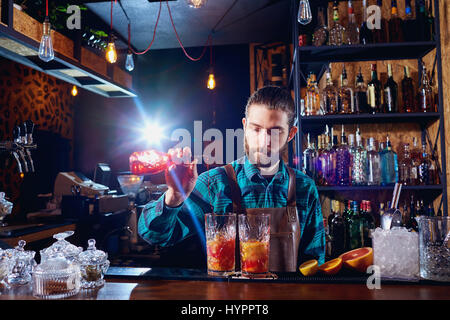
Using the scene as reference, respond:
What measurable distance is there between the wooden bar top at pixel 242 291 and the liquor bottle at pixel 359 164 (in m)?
1.67

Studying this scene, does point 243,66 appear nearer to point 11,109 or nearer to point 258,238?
point 11,109

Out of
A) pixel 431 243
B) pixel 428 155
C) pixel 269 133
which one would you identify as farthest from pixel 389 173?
pixel 431 243

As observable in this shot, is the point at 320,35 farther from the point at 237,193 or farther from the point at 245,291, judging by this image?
the point at 245,291

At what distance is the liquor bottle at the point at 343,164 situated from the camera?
260 cm

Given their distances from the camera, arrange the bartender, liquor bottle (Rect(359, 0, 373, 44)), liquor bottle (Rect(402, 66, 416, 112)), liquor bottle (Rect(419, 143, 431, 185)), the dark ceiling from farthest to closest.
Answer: the dark ceiling, liquor bottle (Rect(359, 0, 373, 44)), liquor bottle (Rect(402, 66, 416, 112)), liquor bottle (Rect(419, 143, 431, 185)), the bartender

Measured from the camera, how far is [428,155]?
8.94 ft

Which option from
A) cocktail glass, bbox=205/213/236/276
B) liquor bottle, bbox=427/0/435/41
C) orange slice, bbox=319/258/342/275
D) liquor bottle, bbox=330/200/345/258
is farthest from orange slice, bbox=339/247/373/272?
liquor bottle, bbox=427/0/435/41

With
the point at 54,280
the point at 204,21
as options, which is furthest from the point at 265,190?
the point at 204,21

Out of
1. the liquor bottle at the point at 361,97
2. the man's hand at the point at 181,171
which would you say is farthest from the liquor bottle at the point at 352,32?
the man's hand at the point at 181,171

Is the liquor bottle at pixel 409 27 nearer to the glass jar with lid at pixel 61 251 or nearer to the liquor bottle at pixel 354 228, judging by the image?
the liquor bottle at pixel 354 228

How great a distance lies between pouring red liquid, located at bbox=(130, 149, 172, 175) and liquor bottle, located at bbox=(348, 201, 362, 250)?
1833 millimetres

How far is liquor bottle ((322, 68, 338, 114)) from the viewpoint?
2693 millimetres

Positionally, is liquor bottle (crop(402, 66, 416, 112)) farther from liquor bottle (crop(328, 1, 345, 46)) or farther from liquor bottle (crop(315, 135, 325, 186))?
liquor bottle (crop(315, 135, 325, 186))

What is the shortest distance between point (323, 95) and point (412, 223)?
1.22 meters
